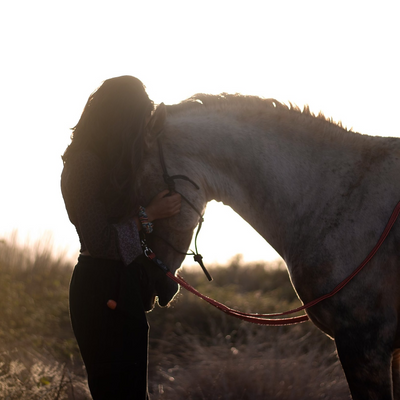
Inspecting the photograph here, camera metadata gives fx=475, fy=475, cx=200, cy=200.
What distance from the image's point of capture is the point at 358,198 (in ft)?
7.86

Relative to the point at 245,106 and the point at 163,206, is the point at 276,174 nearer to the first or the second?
the point at 245,106

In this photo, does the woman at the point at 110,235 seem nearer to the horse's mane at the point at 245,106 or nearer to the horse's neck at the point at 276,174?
the horse's mane at the point at 245,106

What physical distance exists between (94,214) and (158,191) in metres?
0.42

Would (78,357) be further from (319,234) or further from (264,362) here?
(319,234)

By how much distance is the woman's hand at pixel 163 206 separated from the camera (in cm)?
257

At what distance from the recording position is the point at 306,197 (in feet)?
8.28

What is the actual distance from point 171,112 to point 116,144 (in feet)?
1.56

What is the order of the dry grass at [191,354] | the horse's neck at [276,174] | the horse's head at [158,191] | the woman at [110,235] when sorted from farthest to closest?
1. the dry grass at [191,354]
2. the horse's head at [158,191]
3. the horse's neck at [276,174]
4. the woman at [110,235]

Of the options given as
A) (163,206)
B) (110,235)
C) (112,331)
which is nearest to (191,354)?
(112,331)

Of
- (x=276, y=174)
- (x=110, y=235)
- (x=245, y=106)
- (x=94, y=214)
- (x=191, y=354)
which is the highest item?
(x=245, y=106)

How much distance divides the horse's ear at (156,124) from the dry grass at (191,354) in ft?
6.23

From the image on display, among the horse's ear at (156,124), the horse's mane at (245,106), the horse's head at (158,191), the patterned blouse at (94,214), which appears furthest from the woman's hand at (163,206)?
the horse's mane at (245,106)

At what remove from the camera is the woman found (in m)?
2.38

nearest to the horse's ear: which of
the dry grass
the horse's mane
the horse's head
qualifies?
the horse's head
